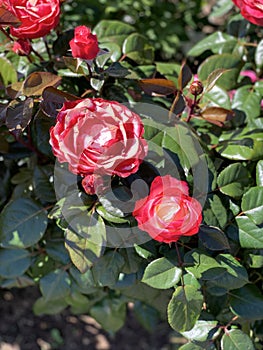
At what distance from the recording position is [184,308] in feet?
3.73

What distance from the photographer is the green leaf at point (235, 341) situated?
1.23 metres

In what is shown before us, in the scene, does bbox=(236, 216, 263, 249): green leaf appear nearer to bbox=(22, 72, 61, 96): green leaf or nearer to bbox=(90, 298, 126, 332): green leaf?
bbox=(22, 72, 61, 96): green leaf

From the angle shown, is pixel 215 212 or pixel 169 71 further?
pixel 169 71

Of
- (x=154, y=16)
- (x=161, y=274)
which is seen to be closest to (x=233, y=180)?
(x=161, y=274)

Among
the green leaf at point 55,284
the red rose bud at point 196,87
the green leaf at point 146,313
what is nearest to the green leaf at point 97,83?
the red rose bud at point 196,87

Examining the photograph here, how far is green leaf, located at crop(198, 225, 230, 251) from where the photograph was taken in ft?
3.73

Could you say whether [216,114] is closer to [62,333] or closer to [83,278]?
[83,278]

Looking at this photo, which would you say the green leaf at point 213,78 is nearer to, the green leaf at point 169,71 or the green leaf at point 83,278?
the green leaf at point 169,71

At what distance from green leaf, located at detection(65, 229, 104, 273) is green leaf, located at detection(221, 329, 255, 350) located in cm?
36

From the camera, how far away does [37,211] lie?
1354mm

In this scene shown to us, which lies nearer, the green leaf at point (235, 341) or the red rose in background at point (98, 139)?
the red rose in background at point (98, 139)

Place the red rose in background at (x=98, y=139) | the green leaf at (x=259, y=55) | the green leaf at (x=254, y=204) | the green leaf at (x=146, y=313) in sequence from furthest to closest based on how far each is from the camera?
the green leaf at (x=146, y=313), the green leaf at (x=259, y=55), the green leaf at (x=254, y=204), the red rose in background at (x=98, y=139)

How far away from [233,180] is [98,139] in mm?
392

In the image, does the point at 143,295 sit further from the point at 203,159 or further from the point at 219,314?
the point at 203,159
